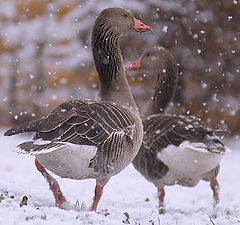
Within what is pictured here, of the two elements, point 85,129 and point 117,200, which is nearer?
point 85,129

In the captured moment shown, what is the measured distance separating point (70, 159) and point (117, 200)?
3.10 meters

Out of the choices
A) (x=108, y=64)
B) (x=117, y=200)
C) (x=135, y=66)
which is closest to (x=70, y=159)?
(x=108, y=64)

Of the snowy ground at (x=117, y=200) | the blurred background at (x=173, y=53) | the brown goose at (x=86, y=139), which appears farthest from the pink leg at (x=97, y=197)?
the blurred background at (x=173, y=53)

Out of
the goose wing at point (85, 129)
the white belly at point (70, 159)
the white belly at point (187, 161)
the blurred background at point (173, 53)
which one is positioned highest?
the goose wing at point (85, 129)

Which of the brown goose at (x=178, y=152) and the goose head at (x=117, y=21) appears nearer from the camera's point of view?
the goose head at (x=117, y=21)

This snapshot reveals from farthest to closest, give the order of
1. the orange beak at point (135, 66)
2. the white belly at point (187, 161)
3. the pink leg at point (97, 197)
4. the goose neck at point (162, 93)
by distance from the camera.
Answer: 1. the orange beak at point (135, 66)
2. the goose neck at point (162, 93)
3. the white belly at point (187, 161)
4. the pink leg at point (97, 197)

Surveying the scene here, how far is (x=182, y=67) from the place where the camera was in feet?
61.7

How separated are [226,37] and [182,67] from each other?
2049mm

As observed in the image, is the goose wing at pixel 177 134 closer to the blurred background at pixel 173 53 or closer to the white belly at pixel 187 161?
the white belly at pixel 187 161

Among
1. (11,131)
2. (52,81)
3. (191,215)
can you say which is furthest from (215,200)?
(52,81)

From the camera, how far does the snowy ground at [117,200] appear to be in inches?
163

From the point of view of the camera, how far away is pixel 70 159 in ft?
14.8

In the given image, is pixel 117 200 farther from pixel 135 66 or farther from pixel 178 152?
pixel 135 66

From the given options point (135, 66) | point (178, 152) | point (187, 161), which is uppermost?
point (135, 66)
